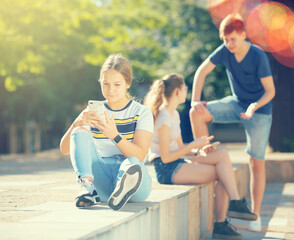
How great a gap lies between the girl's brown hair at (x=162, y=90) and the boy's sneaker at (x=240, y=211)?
122 centimetres

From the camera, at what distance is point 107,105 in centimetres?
423

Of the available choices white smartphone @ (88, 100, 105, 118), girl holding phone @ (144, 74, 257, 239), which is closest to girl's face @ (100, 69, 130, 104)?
white smartphone @ (88, 100, 105, 118)

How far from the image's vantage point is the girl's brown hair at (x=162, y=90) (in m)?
5.46

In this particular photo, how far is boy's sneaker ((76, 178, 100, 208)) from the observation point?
3.52 m

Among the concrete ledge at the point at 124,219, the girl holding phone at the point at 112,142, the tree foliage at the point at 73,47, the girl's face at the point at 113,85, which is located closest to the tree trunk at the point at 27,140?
the tree foliage at the point at 73,47

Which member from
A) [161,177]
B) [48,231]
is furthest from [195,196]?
[48,231]

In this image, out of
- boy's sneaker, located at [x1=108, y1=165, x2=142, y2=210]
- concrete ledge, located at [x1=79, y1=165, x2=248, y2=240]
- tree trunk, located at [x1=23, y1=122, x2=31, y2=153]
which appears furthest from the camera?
tree trunk, located at [x1=23, y1=122, x2=31, y2=153]

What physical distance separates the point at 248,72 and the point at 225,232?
5.41ft

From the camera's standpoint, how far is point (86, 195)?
3537mm

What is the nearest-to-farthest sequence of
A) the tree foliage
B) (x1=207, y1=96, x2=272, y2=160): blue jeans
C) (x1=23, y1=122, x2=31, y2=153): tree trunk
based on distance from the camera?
(x1=207, y1=96, x2=272, y2=160): blue jeans
the tree foliage
(x1=23, y1=122, x2=31, y2=153): tree trunk

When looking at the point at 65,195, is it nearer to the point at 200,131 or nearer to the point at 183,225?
the point at 183,225

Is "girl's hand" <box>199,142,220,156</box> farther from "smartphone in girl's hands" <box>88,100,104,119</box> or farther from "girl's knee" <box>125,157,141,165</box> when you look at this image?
"smartphone in girl's hands" <box>88,100,104,119</box>

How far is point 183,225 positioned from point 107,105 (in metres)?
1.18

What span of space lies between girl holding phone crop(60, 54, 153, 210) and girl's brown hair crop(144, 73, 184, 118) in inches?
47.5
